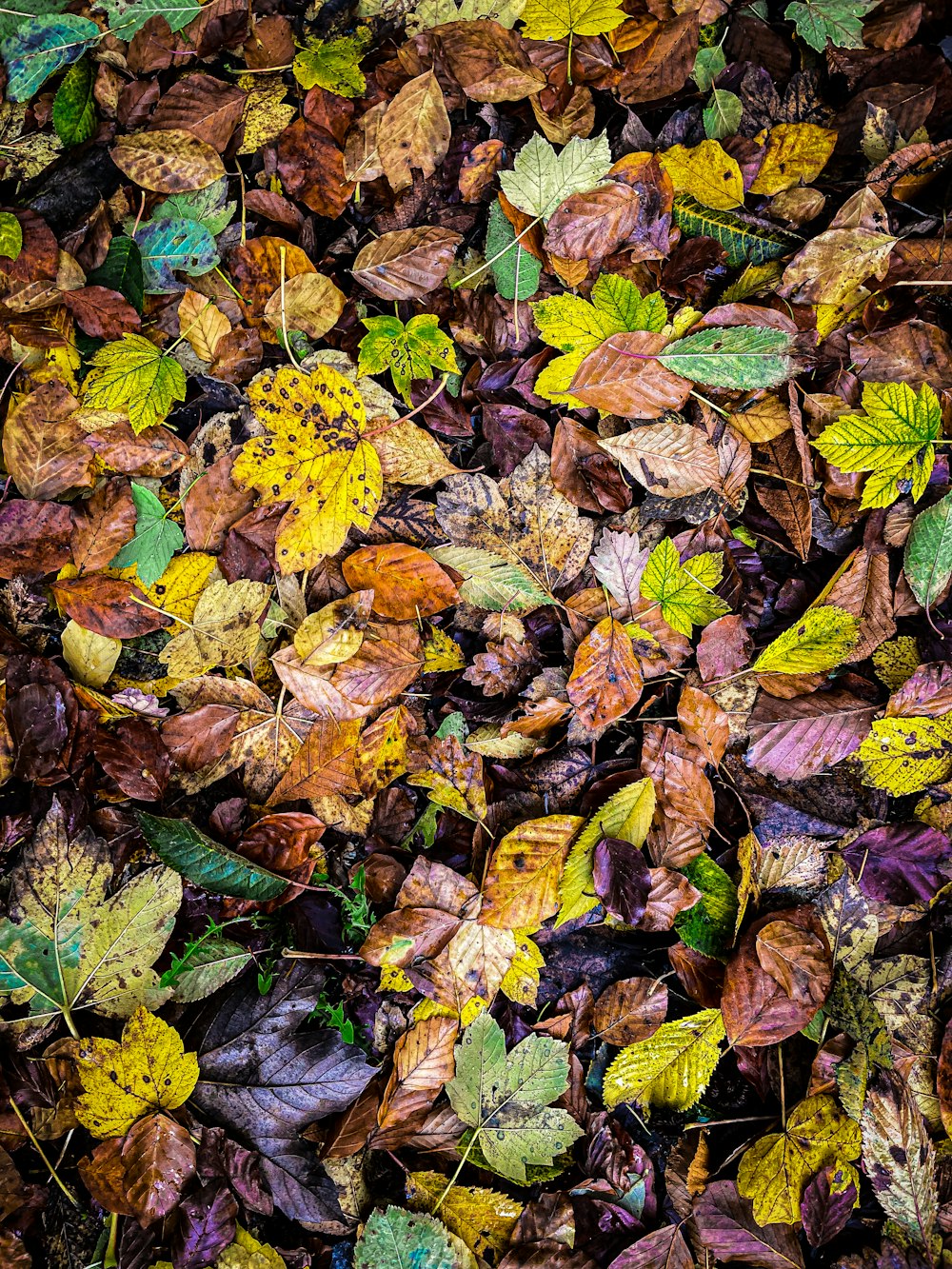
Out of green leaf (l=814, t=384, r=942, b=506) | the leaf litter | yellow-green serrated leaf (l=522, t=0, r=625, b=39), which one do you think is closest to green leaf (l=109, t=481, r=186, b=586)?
the leaf litter

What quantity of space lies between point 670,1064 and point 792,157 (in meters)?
2.08

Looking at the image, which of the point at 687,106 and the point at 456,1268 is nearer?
the point at 456,1268

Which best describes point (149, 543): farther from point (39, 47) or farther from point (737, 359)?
point (737, 359)

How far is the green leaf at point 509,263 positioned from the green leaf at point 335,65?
1.36ft

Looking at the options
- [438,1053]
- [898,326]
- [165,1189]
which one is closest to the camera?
[165,1189]

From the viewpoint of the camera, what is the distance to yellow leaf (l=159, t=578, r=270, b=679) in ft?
5.95

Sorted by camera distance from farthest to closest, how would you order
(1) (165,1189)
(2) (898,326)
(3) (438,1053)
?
(2) (898,326) < (3) (438,1053) < (1) (165,1189)

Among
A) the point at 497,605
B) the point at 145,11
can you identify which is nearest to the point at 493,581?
the point at 497,605

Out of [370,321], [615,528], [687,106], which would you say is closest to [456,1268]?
[615,528]

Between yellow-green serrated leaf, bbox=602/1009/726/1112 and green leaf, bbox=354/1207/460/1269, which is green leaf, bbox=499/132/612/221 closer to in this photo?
yellow-green serrated leaf, bbox=602/1009/726/1112

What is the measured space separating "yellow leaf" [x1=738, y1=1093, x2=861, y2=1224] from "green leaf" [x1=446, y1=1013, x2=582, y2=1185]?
41 centimetres

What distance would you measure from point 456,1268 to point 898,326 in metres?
2.26

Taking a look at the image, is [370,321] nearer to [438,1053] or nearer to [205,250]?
[205,250]

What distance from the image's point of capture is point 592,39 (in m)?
1.84
